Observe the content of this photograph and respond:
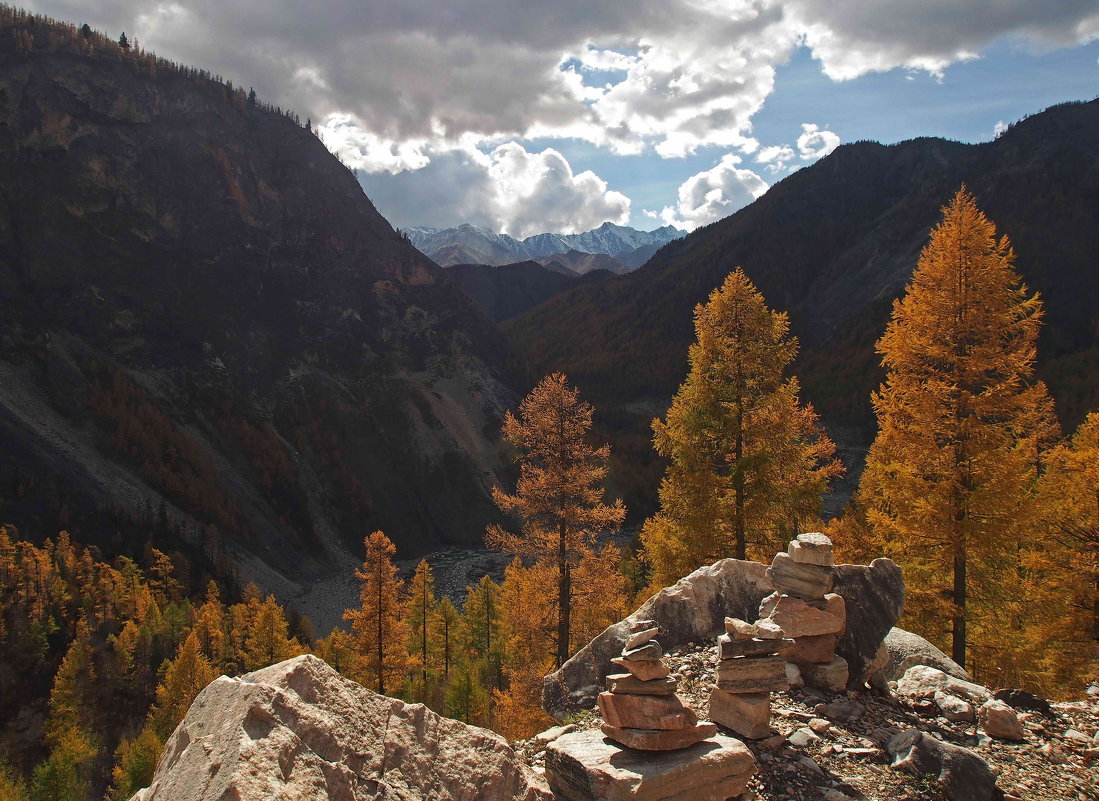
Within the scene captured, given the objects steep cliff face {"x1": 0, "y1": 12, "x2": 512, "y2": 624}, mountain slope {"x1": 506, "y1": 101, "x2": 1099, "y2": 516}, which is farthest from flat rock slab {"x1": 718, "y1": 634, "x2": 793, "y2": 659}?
mountain slope {"x1": 506, "y1": 101, "x2": 1099, "y2": 516}

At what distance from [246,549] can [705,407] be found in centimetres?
7668

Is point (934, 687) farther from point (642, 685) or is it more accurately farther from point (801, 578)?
point (642, 685)

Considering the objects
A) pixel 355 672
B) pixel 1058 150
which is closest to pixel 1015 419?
pixel 355 672

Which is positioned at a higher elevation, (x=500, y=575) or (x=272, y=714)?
(x=272, y=714)

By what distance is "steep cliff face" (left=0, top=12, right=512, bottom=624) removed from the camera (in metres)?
76.8

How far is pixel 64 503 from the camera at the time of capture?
65.1m

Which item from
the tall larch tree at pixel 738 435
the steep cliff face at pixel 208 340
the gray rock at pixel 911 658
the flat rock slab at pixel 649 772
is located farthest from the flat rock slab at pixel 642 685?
the steep cliff face at pixel 208 340

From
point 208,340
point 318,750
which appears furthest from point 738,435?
point 208,340

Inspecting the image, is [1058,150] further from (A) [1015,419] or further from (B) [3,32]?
(B) [3,32]

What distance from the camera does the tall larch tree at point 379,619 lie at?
1060 inches

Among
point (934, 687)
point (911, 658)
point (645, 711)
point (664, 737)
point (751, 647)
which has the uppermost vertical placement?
point (751, 647)

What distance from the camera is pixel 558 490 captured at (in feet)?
57.8

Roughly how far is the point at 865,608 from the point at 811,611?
1514 mm

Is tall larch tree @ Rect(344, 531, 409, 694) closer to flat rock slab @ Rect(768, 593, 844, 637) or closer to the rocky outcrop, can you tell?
the rocky outcrop
